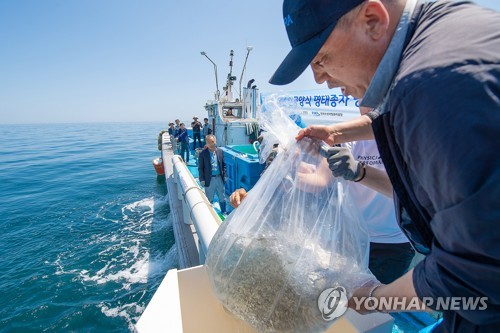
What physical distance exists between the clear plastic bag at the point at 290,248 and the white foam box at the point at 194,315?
0.39 feet

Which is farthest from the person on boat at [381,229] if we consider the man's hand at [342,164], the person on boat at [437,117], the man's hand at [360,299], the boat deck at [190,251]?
the person on boat at [437,117]

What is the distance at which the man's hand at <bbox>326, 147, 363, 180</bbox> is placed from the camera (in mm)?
1089

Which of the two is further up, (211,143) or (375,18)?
(375,18)

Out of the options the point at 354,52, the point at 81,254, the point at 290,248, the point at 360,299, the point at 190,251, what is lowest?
the point at 81,254

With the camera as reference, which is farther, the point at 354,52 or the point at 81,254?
the point at 81,254

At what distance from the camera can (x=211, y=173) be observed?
597cm

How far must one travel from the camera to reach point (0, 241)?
6414 mm

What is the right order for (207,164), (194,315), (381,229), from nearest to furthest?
(194,315) → (381,229) → (207,164)

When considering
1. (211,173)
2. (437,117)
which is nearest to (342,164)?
(437,117)

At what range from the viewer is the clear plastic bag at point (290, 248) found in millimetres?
784

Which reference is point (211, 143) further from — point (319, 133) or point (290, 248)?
point (290, 248)

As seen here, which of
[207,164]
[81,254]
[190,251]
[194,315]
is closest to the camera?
Answer: [194,315]

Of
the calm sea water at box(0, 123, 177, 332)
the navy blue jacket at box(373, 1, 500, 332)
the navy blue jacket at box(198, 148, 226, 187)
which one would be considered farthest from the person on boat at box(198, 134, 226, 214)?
the navy blue jacket at box(373, 1, 500, 332)

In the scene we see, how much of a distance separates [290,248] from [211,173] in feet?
17.2
